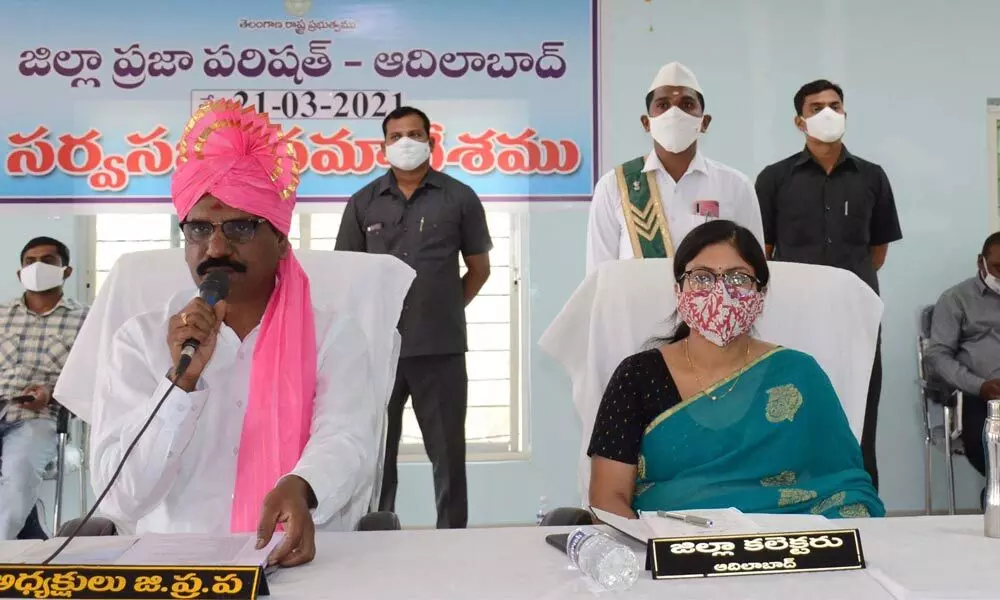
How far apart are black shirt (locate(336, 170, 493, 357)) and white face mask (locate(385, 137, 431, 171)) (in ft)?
0.27

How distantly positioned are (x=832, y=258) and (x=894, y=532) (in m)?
3.09

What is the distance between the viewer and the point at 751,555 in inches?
51.7

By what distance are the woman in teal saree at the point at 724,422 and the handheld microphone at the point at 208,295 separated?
2.86 feet

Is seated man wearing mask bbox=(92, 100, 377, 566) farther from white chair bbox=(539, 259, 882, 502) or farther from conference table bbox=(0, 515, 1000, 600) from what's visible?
white chair bbox=(539, 259, 882, 502)

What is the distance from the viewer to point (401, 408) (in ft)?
14.5

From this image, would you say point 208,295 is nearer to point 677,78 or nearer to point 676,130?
point 676,130

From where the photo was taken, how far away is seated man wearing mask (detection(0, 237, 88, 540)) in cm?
421

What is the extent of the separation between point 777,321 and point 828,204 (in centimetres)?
224

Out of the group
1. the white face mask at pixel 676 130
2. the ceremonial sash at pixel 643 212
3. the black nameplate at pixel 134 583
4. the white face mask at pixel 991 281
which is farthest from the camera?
the white face mask at pixel 991 281

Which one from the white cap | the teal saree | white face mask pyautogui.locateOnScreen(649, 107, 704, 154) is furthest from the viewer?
the white cap

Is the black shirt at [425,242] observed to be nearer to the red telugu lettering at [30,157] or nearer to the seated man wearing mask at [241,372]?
the red telugu lettering at [30,157]

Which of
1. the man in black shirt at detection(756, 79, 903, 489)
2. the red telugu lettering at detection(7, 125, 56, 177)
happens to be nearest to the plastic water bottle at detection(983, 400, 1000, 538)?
the man in black shirt at detection(756, 79, 903, 489)

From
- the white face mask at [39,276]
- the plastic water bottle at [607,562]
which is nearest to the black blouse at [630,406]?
the plastic water bottle at [607,562]

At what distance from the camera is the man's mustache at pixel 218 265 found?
183cm
